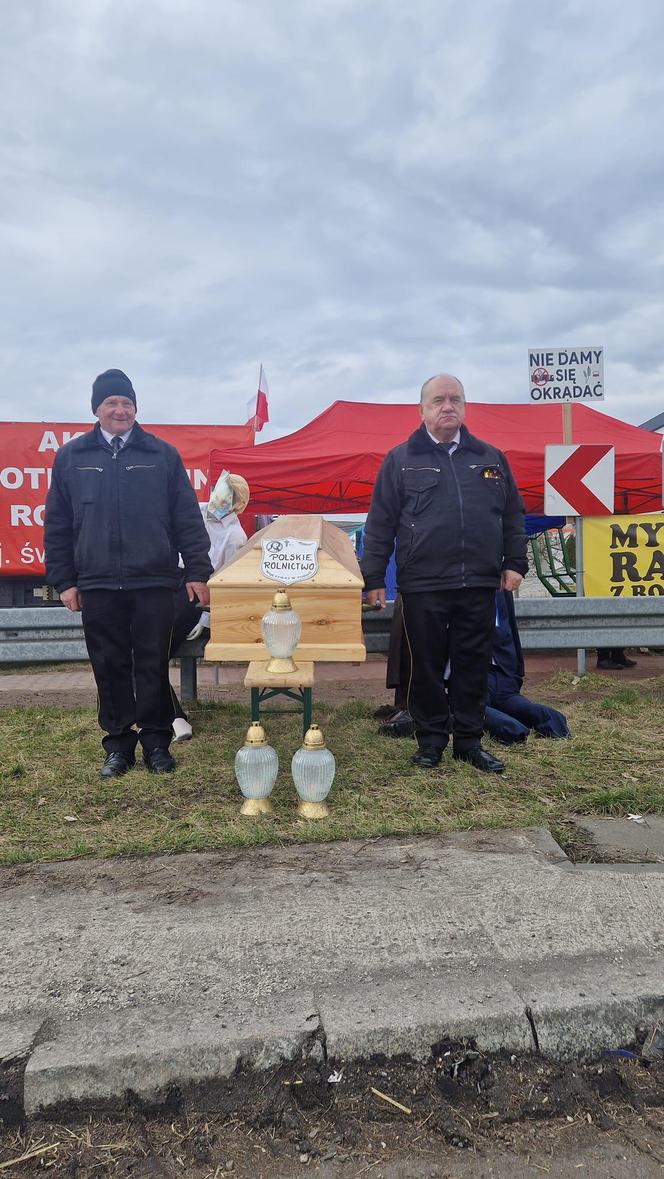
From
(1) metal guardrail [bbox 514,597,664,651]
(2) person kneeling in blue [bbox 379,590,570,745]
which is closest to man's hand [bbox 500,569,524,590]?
(2) person kneeling in blue [bbox 379,590,570,745]

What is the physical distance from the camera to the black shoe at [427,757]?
3893 mm

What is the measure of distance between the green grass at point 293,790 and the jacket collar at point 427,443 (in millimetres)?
1631

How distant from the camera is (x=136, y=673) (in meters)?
3.94

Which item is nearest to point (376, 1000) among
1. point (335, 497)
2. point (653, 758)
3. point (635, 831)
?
point (635, 831)

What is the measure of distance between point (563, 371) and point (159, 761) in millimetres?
5648

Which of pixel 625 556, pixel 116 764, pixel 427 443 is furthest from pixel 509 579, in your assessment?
pixel 625 556

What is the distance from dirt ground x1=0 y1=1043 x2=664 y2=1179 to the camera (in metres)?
1.49

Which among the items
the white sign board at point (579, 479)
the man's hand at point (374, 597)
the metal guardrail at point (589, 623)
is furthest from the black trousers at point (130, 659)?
the white sign board at point (579, 479)

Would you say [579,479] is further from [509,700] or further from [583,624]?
[509,700]

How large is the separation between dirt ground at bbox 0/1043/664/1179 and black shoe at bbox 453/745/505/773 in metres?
2.06

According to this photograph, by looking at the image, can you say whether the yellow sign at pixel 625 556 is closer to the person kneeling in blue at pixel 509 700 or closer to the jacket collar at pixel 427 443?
the person kneeling in blue at pixel 509 700

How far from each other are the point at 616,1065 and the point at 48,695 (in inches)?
215

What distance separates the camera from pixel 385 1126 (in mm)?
1577

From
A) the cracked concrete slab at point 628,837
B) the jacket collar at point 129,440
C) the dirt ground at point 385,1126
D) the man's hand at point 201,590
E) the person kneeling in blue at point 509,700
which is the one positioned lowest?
the dirt ground at point 385,1126
